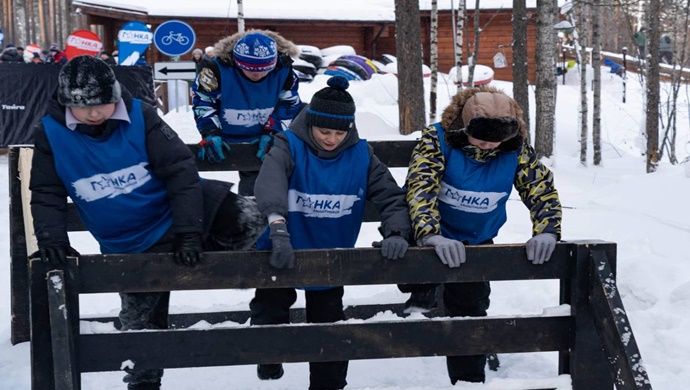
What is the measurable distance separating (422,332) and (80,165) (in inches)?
64.2

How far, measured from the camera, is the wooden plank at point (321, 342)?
3.14 meters

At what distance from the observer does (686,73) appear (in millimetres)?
30828

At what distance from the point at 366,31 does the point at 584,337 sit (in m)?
31.4

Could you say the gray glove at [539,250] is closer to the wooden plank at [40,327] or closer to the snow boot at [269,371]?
the snow boot at [269,371]

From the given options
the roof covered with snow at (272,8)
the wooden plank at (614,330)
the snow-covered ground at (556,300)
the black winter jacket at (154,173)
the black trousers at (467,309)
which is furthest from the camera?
the roof covered with snow at (272,8)

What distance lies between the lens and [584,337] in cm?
327

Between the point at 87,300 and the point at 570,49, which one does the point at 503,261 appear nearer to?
the point at 87,300

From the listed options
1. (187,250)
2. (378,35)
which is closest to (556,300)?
(187,250)

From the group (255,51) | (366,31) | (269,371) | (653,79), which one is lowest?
(269,371)

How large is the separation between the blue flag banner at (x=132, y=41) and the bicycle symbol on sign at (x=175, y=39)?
8.07 feet

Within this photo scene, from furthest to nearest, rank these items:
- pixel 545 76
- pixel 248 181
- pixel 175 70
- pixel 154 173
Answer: pixel 545 76 < pixel 175 70 < pixel 248 181 < pixel 154 173

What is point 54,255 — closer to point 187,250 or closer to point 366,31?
point 187,250

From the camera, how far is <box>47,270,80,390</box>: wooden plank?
2.91 m

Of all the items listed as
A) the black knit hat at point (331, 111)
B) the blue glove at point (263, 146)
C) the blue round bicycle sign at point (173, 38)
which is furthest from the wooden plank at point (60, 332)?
the blue round bicycle sign at point (173, 38)
